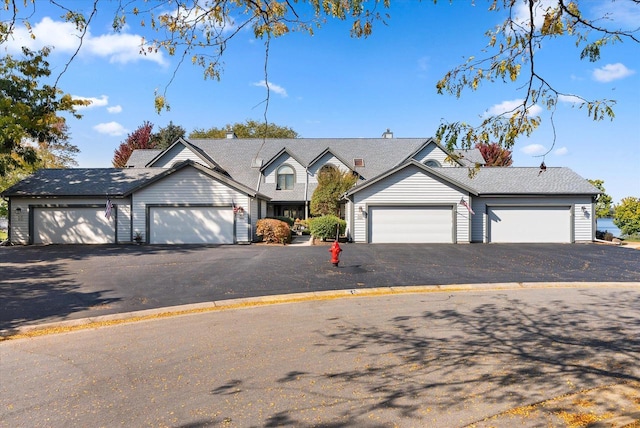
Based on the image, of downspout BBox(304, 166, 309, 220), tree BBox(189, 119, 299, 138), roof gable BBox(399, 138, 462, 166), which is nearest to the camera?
downspout BBox(304, 166, 309, 220)

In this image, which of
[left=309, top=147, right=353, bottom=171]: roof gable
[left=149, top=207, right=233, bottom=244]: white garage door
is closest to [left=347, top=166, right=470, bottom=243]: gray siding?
[left=149, top=207, right=233, bottom=244]: white garage door

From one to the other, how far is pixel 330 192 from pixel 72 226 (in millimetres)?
15981

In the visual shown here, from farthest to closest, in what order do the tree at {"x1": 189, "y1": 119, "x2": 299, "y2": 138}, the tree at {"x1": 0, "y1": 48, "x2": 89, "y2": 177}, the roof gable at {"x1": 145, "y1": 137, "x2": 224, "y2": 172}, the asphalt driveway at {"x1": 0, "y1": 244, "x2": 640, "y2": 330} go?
1. the tree at {"x1": 189, "y1": 119, "x2": 299, "y2": 138}
2. the roof gable at {"x1": 145, "y1": 137, "x2": 224, "y2": 172}
3. the tree at {"x1": 0, "y1": 48, "x2": 89, "y2": 177}
4. the asphalt driveway at {"x1": 0, "y1": 244, "x2": 640, "y2": 330}

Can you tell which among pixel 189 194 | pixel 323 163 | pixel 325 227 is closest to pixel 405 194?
pixel 325 227

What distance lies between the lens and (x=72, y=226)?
23.2 metres

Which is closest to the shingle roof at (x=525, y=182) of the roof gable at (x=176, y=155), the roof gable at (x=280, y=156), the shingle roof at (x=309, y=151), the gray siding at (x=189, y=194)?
the shingle roof at (x=309, y=151)

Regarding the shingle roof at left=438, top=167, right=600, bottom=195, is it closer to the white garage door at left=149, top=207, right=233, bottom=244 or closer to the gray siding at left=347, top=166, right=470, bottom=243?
the gray siding at left=347, top=166, right=470, bottom=243

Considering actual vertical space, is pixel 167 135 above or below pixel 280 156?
above

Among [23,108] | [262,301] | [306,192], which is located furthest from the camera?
[306,192]

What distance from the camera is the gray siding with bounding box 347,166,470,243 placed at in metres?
22.5

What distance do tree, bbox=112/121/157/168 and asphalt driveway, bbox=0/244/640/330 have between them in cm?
3414

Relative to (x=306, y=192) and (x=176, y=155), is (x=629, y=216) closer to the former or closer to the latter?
(x=306, y=192)

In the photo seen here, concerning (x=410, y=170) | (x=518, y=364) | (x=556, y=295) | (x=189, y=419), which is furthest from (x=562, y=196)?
(x=189, y=419)

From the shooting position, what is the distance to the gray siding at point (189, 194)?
22.5 meters
